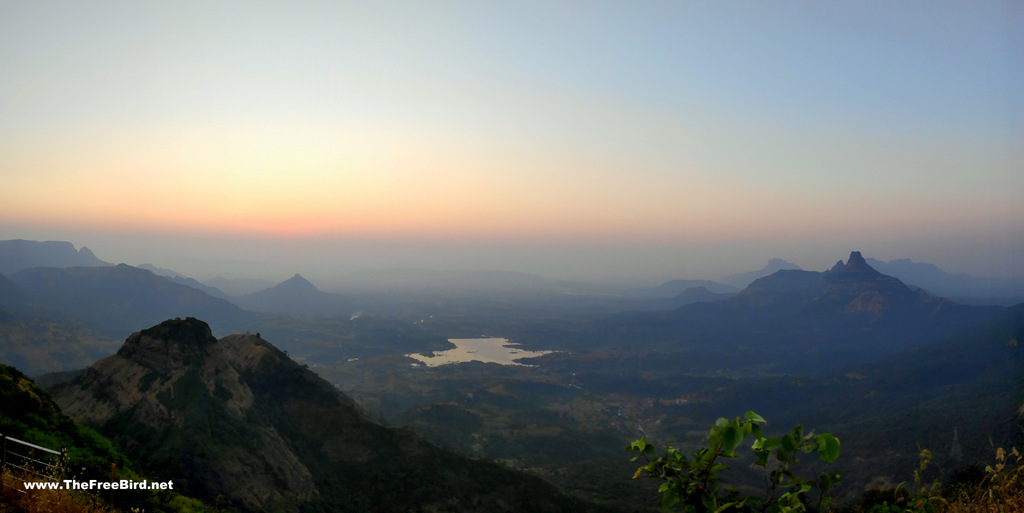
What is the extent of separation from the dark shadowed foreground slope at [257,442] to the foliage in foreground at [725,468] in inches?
2103

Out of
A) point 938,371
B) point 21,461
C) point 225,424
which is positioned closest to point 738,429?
point 21,461

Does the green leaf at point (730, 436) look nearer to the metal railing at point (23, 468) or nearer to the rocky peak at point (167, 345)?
the metal railing at point (23, 468)

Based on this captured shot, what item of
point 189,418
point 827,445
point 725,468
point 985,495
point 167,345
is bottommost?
point 189,418

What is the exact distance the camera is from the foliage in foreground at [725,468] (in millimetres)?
4371

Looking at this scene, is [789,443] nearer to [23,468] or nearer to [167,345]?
[23,468]

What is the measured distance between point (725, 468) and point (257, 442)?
6486 cm

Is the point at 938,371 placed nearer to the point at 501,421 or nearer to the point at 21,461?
the point at 501,421

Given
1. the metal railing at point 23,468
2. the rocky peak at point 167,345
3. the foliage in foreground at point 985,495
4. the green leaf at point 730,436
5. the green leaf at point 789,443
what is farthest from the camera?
the rocky peak at point 167,345

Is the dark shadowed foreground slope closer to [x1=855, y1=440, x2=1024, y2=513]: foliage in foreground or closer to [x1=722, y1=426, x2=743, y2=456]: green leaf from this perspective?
[x1=855, y1=440, x2=1024, y2=513]: foliage in foreground

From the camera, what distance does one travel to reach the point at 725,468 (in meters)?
4.22

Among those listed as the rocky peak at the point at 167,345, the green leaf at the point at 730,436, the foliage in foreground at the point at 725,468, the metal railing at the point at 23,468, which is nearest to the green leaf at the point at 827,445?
the foliage in foreground at the point at 725,468

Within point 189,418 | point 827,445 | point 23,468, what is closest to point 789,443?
point 827,445

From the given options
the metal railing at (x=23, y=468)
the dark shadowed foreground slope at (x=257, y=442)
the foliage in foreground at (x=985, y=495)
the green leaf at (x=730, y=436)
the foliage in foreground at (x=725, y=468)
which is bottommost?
the dark shadowed foreground slope at (x=257, y=442)

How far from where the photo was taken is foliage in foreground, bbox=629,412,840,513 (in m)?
4.37
